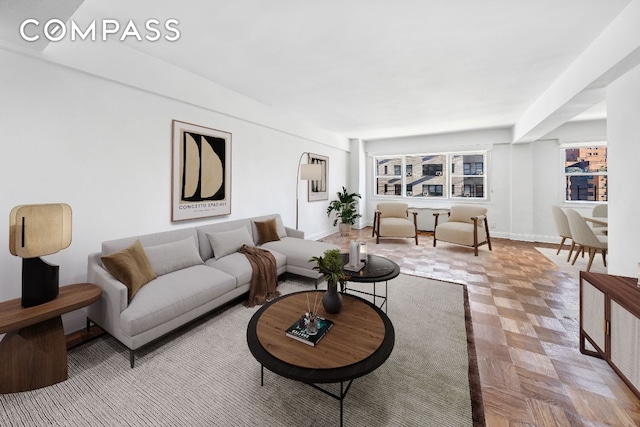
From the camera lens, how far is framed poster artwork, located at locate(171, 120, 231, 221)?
3088 mm

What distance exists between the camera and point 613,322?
1.67 m

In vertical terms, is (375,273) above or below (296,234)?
below

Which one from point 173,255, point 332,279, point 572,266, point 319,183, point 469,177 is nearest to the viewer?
point 332,279

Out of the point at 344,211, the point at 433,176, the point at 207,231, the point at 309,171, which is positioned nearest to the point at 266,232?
the point at 207,231

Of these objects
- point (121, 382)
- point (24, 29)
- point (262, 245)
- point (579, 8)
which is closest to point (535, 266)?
point (579, 8)

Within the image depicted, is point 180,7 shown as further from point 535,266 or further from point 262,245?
point 535,266

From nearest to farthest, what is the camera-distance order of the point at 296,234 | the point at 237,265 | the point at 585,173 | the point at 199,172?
the point at 237,265
the point at 199,172
the point at 296,234
the point at 585,173

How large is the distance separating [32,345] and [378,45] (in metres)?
3.56

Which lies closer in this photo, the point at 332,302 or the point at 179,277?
the point at 332,302

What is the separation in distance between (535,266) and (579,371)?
277 centimetres

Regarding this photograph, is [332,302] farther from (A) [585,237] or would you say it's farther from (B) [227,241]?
(A) [585,237]

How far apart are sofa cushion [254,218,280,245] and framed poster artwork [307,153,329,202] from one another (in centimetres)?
197

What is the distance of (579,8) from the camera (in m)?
1.96

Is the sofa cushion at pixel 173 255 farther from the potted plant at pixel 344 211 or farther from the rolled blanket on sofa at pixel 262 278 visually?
the potted plant at pixel 344 211
